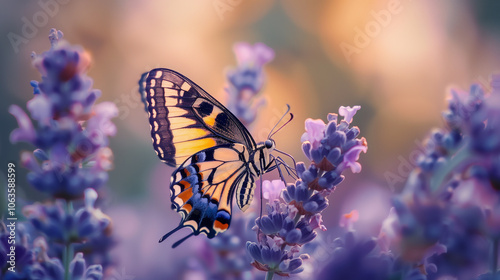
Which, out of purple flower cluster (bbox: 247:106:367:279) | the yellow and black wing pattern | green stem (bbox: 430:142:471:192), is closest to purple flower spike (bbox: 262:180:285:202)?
purple flower cluster (bbox: 247:106:367:279)

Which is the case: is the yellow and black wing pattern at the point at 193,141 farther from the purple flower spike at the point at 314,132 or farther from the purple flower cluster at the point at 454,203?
the purple flower cluster at the point at 454,203

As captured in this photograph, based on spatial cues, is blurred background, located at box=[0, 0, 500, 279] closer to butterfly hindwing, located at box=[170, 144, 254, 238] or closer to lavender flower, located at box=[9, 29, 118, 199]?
butterfly hindwing, located at box=[170, 144, 254, 238]

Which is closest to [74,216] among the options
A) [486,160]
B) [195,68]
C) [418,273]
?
[418,273]

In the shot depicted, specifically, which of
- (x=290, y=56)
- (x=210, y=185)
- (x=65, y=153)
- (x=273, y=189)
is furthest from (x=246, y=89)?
(x=290, y=56)

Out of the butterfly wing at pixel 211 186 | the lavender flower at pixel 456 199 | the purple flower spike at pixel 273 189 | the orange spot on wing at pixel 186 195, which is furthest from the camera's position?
the orange spot on wing at pixel 186 195

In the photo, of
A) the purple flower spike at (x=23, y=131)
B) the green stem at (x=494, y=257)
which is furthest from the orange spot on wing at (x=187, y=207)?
the green stem at (x=494, y=257)
